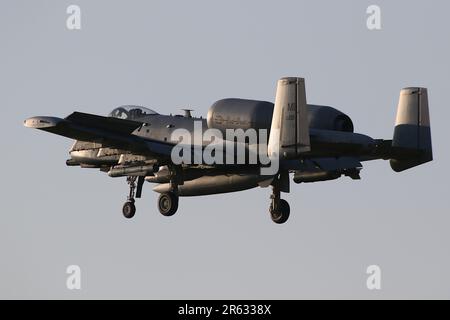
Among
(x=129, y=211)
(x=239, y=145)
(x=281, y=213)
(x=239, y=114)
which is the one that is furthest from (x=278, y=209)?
(x=129, y=211)

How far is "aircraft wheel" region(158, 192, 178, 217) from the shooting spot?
5265cm

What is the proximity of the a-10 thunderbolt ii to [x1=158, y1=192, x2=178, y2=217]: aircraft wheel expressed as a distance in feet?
0.13

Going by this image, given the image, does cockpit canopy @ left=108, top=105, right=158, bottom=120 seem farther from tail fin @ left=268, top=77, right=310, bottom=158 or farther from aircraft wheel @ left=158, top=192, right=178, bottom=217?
tail fin @ left=268, top=77, right=310, bottom=158

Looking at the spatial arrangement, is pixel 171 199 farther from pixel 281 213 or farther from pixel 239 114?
pixel 239 114

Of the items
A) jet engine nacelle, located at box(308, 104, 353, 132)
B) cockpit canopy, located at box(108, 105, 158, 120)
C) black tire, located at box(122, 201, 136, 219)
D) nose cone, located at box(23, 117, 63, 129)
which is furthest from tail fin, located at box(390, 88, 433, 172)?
nose cone, located at box(23, 117, 63, 129)

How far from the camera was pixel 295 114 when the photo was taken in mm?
45938

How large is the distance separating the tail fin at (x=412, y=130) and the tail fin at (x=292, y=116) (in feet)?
19.1

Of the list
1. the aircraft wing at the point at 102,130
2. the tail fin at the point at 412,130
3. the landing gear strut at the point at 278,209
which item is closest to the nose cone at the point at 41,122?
the aircraft wing at the point at 102,130

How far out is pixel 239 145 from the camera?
4916 centimetres

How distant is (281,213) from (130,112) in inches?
307

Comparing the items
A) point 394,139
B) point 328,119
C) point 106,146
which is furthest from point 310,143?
point 106,146

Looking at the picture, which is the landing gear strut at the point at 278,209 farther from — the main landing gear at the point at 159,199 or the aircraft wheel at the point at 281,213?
the main landing gear at the point at 159,199

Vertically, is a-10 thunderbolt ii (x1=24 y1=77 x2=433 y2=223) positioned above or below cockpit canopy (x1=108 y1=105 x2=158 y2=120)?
below

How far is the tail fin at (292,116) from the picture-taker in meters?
45.9
